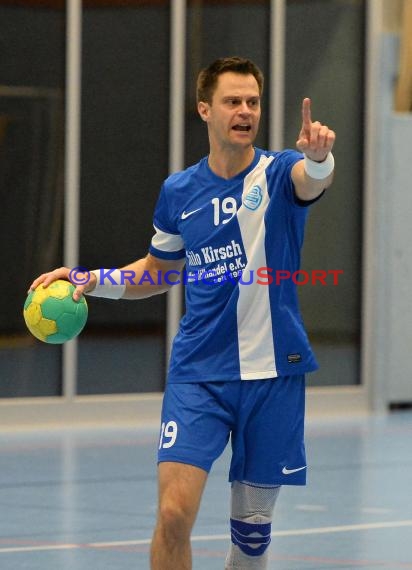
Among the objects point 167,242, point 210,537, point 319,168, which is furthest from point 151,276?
point 210,537

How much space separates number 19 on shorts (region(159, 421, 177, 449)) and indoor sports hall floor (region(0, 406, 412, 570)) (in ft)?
5.73

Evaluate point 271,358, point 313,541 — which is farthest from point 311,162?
point 313,541

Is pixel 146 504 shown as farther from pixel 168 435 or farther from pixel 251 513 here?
pixel 168 435

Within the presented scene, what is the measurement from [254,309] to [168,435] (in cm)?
55

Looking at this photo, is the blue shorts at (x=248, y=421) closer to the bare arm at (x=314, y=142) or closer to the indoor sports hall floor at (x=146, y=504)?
the bare arm at (x=314, y=142)

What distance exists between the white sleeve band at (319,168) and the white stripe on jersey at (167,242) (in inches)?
30.2

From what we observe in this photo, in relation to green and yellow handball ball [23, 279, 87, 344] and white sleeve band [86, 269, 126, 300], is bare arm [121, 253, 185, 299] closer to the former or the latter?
white sleeve band [86, 269, 126, 300]

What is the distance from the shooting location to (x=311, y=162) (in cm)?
496

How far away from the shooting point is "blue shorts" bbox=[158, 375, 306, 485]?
16.8 feet

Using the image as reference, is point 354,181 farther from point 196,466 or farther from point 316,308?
point 196,466

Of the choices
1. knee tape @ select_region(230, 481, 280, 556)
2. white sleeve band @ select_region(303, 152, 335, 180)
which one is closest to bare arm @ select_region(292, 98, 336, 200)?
white sleeve band @ select_region(303, 152, 335, 180)

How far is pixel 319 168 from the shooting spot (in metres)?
4.95

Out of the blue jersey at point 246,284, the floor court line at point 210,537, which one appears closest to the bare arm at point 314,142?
the blue jersey at point 246,284

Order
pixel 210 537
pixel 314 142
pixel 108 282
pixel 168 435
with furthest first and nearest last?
pixel 210 537 < pixel 108 282 < pixel 168 435 < pixel 314 142
